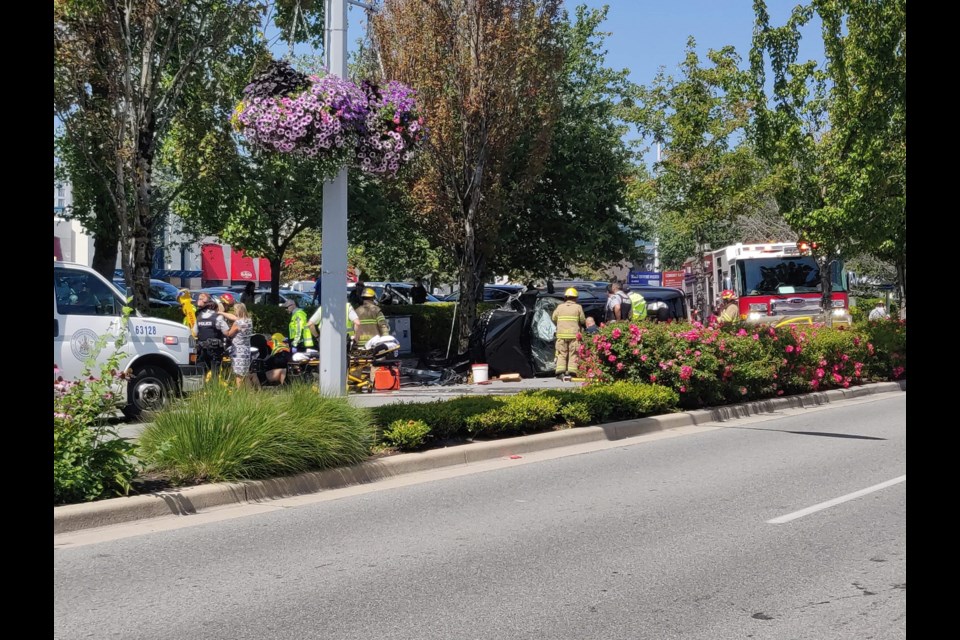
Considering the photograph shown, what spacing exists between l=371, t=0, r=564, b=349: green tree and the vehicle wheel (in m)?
8.59

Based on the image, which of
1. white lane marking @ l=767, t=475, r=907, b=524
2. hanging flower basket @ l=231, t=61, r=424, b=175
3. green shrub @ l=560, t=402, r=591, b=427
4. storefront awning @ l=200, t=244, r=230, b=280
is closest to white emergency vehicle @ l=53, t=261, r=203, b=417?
hanging flower basket @ l=231, t=61, r=424, b=175

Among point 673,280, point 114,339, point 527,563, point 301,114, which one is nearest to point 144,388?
point 114,339

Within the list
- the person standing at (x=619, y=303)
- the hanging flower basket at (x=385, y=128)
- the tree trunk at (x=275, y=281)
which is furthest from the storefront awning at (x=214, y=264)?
the hanging flower basket at (x=385, y=128)

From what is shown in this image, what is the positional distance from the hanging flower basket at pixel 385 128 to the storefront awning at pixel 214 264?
51978 millimetres

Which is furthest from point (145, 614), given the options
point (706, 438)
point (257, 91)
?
point (706, 438)

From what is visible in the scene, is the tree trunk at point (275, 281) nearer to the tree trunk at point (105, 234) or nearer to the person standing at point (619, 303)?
the tree trunk at point (105, 234)

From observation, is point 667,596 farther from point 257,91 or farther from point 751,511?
point 257,91

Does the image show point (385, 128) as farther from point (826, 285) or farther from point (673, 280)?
point (673, 280)

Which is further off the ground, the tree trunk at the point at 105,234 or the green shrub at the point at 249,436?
the tree trunk at the point at 105,234

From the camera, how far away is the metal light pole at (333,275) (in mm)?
10055

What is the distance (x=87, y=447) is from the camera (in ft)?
24.5

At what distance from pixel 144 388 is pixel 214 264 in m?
49.8

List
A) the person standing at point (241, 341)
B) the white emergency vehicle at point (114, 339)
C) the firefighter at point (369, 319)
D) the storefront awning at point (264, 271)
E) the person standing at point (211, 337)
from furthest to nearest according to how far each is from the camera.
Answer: the storefront awning at point (264, 271), the firefighter at point (369, 319), the person standing at point (211, 337), the person standing at point (241, 341), the white emergency vehicle at point (114, 339)

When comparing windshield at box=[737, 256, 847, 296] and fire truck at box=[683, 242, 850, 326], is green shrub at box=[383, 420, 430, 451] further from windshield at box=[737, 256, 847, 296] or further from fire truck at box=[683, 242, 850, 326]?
windshield at box=[737, 256, 847, 296]
